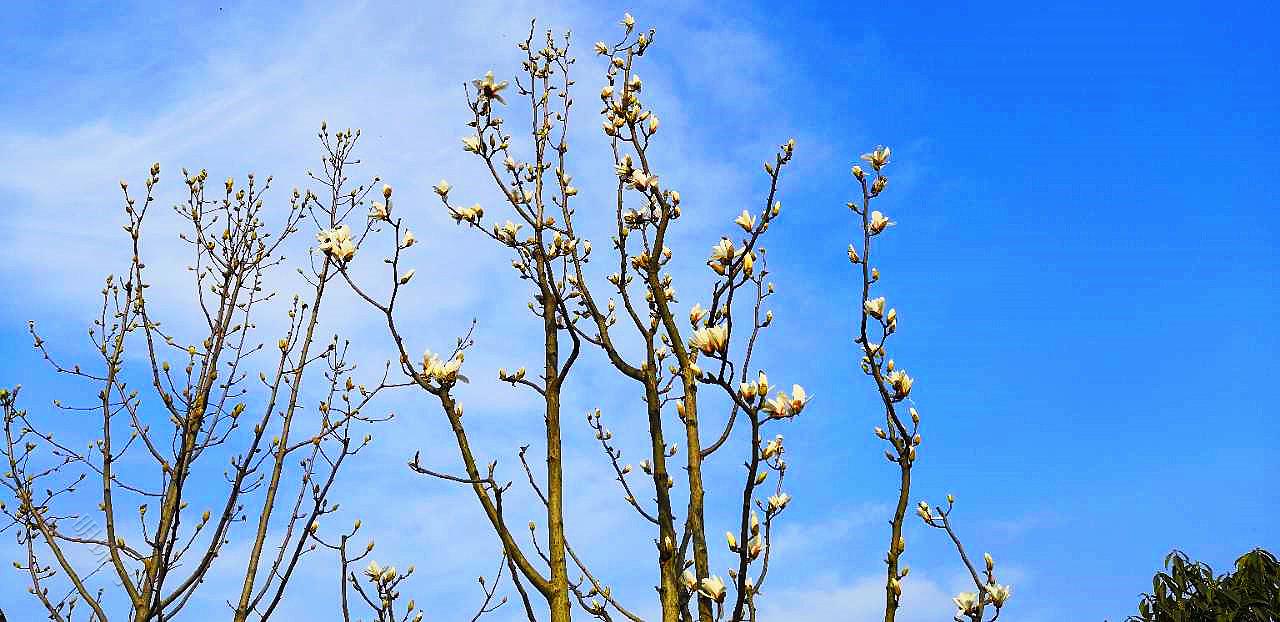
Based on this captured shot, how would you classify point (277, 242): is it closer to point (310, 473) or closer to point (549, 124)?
point (310, 473)

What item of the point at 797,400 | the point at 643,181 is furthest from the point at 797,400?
the point at 643,181

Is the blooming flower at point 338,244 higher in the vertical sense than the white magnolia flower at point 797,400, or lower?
higher

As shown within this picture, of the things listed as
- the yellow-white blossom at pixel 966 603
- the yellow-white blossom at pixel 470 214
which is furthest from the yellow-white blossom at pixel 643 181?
the yellow-white blossom at pixel 966 603

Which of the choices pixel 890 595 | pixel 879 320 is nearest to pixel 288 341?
pixel 879 320

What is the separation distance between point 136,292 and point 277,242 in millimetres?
683

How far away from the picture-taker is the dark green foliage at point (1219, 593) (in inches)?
155

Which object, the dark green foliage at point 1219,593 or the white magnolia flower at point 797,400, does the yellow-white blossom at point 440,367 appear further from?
the dark green foliage at point 1219,593

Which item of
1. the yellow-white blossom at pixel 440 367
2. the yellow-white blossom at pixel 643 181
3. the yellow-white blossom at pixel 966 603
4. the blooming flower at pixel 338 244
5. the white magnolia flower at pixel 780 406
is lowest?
the yellow-white blossom at pixel 966 603

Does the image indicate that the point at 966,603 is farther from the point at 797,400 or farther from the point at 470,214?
the point at 470,214

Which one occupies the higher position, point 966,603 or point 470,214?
point 470,214

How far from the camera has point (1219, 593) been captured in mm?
4035

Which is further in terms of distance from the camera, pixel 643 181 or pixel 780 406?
pixel 643 181

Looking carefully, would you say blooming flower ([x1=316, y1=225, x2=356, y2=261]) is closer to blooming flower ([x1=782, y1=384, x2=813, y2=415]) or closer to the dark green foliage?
blooming flower ([x1=782, y1=384, x2=813, y2=415])

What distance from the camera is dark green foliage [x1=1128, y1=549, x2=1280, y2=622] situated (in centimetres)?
395
